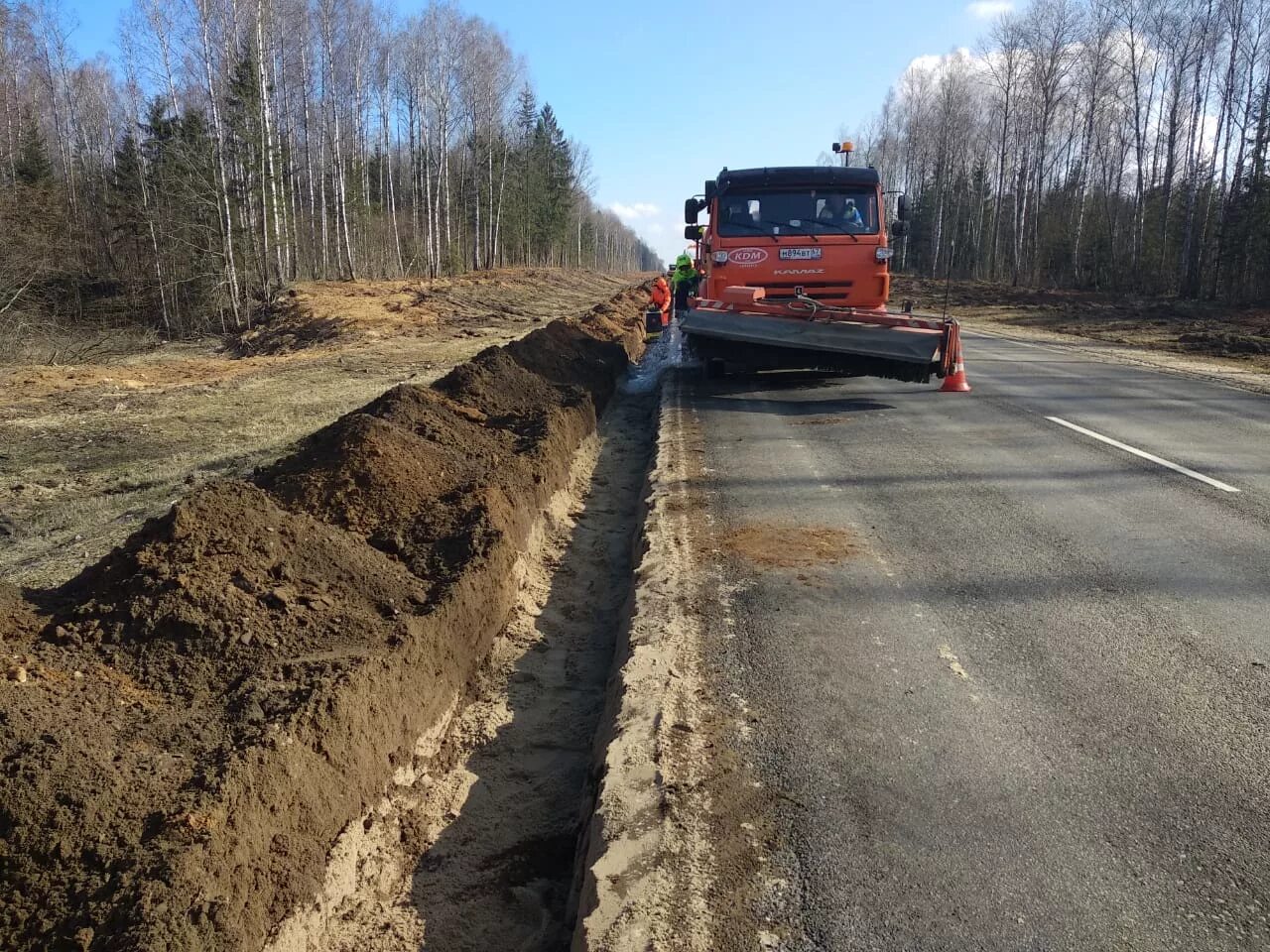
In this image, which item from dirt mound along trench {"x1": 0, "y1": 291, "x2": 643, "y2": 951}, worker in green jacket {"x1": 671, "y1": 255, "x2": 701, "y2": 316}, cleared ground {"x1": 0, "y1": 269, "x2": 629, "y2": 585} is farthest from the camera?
worker in green jacket {"x1": 671, "y1": 255, "x2": 701, "y2": 316}

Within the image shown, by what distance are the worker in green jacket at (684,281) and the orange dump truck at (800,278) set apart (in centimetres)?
256

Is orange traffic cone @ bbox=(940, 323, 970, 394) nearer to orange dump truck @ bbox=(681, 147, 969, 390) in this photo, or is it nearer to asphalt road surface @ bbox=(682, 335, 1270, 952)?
orange dump truck @ bbox=(681, 147, 969, 390)

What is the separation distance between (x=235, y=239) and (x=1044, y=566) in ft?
92.7

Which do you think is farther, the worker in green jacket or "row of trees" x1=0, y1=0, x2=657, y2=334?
"row of trees" x1=0, y1=0, x2=657, y2=334

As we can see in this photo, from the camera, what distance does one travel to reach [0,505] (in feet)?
21.7

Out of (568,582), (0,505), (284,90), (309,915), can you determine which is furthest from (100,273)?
(309,915)

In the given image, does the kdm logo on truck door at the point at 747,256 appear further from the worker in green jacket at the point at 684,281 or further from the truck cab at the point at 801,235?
the worker in green jacket at the point at 684,281

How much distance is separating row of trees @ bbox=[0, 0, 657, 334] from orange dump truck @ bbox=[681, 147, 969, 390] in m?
17.3

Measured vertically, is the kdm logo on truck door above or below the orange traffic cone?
above

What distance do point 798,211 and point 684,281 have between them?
5.12 m

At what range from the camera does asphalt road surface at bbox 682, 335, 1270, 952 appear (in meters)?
2.42

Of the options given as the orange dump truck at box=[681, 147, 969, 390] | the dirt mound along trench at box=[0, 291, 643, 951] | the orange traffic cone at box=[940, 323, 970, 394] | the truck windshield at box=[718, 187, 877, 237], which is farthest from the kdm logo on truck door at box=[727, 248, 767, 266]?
the dirt mound along trench at box=[0, 291, 643, 951]

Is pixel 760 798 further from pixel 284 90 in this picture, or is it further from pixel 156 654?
pixel 284 90

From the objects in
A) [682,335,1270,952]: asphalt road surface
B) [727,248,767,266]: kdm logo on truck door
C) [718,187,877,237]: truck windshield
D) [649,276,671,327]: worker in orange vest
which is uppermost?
[718,187,877,237]: truck windshield
